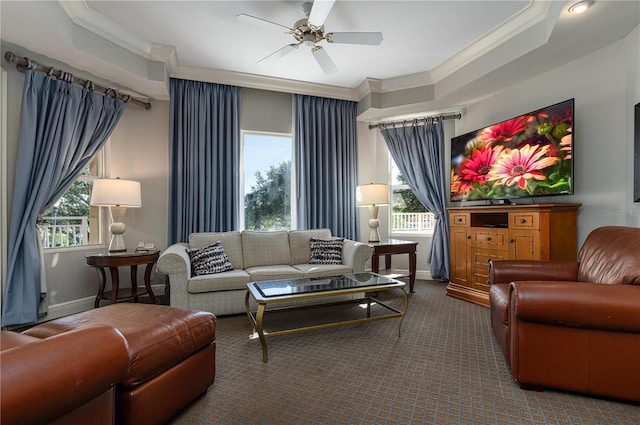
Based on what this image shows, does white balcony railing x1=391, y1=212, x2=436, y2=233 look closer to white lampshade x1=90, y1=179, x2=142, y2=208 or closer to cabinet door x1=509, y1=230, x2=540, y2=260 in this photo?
cabinet door x1=509, y1=230, x2=540, y2=260

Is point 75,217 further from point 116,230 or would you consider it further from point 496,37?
point 496,37

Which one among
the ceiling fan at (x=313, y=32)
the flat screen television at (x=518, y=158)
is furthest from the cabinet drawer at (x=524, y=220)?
the ceiling fan at (x=313, y=32)

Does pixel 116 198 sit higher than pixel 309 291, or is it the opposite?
pixel 116 198

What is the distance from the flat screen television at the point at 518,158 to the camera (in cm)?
298

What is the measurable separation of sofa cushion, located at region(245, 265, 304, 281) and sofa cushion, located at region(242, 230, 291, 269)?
0.26 metres

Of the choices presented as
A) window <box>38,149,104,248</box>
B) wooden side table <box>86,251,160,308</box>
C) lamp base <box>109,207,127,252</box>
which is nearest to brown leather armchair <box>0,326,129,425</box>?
wooden side table <box>86,251,160,308</box>

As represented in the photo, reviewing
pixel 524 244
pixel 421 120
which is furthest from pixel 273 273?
pixel 421 120

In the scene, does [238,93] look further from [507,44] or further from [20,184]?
[507,44]

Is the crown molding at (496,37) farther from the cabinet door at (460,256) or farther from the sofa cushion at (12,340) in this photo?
the sofa cushion at (12,340)

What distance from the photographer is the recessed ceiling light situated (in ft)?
7.32

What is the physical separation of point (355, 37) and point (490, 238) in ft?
7.99

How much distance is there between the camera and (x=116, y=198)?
312cm

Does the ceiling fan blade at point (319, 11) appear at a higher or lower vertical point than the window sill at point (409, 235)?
higher

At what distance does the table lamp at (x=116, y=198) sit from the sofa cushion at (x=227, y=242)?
67 cm
